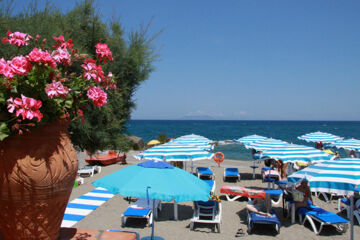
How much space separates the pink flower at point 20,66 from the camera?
5.31ft

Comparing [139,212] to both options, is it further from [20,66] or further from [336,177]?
[20,66]

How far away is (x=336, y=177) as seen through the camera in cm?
523

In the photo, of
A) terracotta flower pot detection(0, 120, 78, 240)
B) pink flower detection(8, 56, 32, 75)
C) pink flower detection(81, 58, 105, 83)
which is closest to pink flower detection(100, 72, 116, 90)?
pink flower detection(81, 58, 105, 83)

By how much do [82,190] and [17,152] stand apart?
9.86 m

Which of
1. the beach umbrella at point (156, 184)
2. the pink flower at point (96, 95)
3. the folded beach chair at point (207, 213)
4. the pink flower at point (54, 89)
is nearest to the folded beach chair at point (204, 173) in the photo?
the folded beach chair at point (207, 213)

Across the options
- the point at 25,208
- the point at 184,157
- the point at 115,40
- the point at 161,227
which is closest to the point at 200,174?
the point at 184,157

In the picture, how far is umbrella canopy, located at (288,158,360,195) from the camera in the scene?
5.03m

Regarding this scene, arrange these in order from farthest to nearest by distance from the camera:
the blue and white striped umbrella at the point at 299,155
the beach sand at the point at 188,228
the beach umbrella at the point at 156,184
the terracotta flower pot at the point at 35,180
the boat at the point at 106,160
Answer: the boat at the point at 106,160, the blue and white striped umbrella at the point at 299,155, the beach sand at the point at 188,228, the beach umbrella at the point at 156,184, the terracotta flower pot at the point at 35,180

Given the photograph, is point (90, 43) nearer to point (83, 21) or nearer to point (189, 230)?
point (83, 21)

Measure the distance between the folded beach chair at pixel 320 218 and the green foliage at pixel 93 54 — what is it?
17.3 feet

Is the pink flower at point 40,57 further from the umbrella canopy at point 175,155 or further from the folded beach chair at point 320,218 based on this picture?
the umbrella canopy at point 175,155

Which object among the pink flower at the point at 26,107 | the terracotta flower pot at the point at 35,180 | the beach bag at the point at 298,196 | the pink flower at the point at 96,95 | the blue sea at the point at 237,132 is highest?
the pink flower at the point at 96,95

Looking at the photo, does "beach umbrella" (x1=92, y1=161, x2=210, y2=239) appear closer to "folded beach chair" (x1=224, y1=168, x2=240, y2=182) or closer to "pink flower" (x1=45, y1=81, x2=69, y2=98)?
"pink flower" (x1=45, y1=81, x2=69, y2=98)

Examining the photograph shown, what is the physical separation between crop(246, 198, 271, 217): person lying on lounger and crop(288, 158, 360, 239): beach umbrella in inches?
72.0
